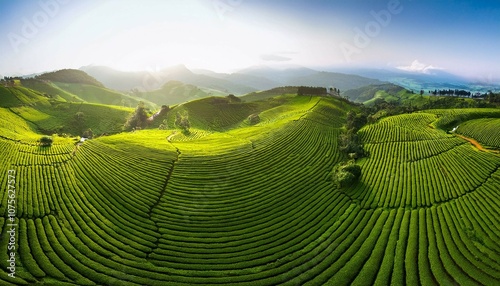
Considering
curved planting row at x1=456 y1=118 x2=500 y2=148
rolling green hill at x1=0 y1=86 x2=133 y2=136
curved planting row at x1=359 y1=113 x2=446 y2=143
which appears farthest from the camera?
rolling green hill at x1=0 y1=86 x2=133 y2=136

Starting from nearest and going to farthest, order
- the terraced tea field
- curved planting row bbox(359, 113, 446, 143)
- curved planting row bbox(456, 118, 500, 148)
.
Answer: the terraced tea field → curved planting row bbox(456, 118, 500, 148) → curved planting row bbox(359, 113, 446, 143)

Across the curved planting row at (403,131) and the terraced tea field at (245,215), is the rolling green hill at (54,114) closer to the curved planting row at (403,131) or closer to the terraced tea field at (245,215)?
the terraced tea field at (245,215)

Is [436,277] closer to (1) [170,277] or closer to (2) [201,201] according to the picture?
(1) [170,277]

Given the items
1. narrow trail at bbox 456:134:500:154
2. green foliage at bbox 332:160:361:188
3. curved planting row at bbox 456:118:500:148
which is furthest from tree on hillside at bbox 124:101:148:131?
curved planting row at bbox 456:118:500:148

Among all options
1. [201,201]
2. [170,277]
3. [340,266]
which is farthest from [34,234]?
[340,266]

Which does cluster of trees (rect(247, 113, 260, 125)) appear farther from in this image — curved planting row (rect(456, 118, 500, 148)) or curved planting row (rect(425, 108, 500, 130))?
curved planting row (rect(456, 118, 500, 148))
